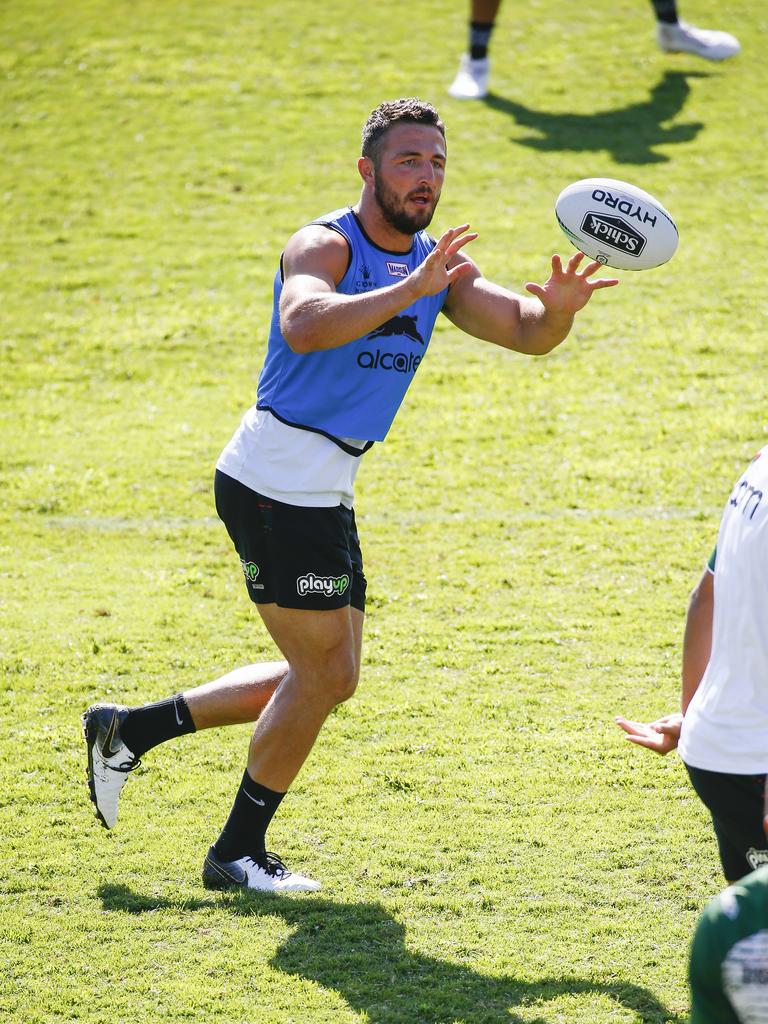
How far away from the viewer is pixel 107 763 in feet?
14.7

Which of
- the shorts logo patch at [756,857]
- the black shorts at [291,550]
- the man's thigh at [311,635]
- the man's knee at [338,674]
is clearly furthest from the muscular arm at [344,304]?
the shorts logo patch at [756,857]

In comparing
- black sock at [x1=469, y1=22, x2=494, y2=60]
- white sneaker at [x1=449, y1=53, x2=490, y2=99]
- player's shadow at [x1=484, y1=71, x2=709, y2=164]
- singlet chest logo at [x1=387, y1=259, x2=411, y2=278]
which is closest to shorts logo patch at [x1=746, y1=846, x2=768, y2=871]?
singlet chest logo at [x1=387, y1=259, x2=411, y2=278]

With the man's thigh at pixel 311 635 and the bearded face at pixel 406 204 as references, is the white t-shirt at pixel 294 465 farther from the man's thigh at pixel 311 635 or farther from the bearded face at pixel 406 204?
the bearded face at pixel 406 204

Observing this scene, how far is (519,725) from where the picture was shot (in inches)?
207

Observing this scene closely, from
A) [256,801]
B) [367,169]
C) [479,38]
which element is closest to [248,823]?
[256,801]

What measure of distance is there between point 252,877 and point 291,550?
3.57 feet

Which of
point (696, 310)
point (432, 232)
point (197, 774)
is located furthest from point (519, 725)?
point (432, 232)

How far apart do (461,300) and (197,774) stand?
6.83 feet

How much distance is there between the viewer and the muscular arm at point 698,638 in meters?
2.99

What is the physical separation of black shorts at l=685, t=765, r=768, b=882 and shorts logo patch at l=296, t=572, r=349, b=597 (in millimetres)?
1536

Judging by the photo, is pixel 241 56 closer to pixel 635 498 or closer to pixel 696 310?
pixel 696 310

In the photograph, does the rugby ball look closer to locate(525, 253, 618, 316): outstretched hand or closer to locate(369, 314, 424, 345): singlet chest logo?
locate(525, 253, 618, 316): outstretched hand

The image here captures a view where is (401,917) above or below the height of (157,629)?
above

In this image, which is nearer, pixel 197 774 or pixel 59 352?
pixel 197 774
